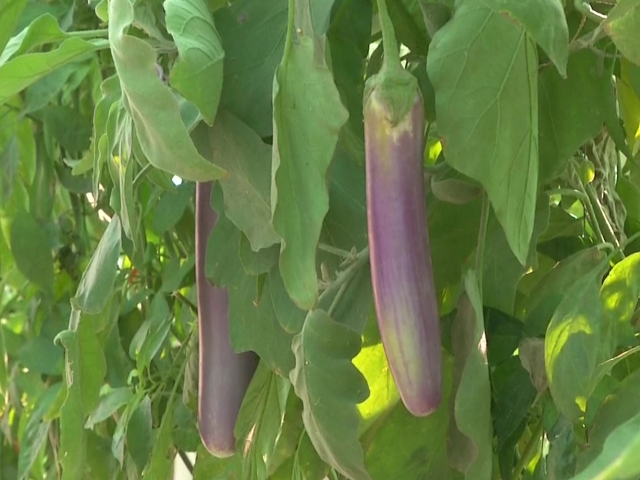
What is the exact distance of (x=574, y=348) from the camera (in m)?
0.30

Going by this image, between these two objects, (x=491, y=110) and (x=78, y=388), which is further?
(x=78, y=388)

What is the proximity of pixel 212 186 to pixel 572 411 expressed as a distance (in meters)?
0.17

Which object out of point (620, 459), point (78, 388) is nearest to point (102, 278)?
point (78, 388)

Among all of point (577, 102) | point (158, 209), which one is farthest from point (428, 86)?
point (158, 209)

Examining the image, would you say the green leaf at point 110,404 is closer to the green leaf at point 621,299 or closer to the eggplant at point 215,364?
the eggplant at point 215,364

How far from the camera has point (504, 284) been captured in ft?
1.19

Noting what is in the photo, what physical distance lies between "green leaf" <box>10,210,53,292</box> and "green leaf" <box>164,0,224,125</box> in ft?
1.15

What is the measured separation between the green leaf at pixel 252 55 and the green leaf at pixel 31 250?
32cm

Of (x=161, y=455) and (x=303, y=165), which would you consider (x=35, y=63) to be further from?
(x=161, y=455)

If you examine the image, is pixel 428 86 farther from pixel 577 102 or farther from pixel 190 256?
pixel 190 256

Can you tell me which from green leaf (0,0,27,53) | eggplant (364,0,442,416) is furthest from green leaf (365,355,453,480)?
green leaf (0,0,27,53)

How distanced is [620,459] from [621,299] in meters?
0.18

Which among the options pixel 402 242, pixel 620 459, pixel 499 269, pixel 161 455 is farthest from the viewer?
pixel 161 455

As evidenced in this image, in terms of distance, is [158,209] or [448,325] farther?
[158,209]
